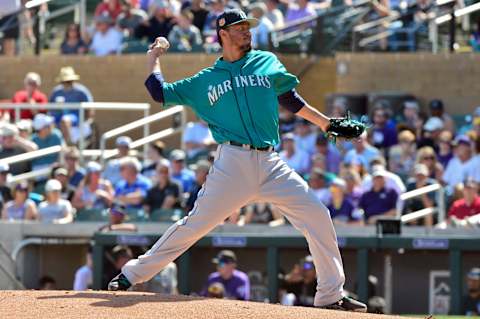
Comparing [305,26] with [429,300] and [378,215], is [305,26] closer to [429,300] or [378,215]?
[378,215]

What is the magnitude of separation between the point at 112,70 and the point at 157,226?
589 cm

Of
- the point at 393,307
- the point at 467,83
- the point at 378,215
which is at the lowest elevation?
the point at 393,307

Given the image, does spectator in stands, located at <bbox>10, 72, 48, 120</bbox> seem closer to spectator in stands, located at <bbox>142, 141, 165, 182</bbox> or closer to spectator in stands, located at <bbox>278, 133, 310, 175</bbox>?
spectator in stands, located at <bbox>142, 141, 165, 182</bbox>

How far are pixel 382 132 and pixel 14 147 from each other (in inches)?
176

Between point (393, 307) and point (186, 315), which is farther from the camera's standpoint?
point (393, 307)

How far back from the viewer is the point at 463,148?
45.9 ft

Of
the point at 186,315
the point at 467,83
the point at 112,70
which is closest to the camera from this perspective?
the point at 186,315

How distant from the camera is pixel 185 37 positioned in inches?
728

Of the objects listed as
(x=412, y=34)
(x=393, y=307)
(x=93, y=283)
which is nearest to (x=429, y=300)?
(x=393, y=307)

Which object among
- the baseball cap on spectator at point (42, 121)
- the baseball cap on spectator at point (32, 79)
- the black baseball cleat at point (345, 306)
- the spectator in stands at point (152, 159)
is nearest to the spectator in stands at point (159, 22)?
the baseball cap on spectator at point (32, 79)

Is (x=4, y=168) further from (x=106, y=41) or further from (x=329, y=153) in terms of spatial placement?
(x=106, y=41)

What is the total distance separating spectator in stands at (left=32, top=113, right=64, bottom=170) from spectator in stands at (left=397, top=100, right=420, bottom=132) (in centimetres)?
414

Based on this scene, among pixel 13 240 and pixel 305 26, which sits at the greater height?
pixel 305 26

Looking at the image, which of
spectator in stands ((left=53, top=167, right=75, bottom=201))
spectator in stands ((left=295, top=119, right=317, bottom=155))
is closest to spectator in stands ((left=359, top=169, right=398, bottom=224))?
spectator in stands ((left=295, top=119, right=317, bottom=155))
